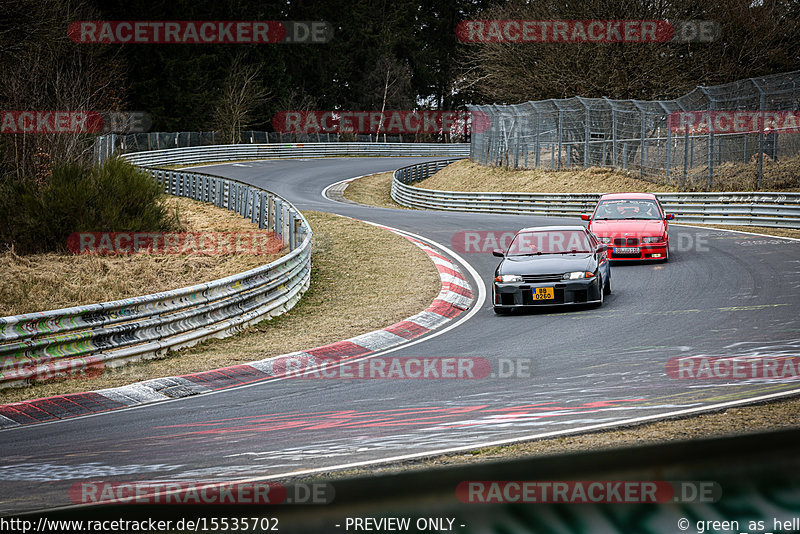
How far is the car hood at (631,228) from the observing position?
17648mm

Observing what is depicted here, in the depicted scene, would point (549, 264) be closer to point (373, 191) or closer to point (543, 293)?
point (543, 293)

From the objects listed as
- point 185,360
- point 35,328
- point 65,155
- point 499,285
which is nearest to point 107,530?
point 35,328

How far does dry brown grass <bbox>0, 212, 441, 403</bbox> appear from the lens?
406 inches

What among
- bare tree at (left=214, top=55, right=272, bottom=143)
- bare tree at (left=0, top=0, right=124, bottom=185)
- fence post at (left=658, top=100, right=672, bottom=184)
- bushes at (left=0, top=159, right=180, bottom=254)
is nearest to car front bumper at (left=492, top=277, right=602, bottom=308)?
bushes at (left=0, top=159, right=180, bottom=254)

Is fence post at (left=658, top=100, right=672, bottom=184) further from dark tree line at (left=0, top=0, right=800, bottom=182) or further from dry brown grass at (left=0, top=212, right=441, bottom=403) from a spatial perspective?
dry brown grass at (left=0, top=212, right=441, bottom=403)

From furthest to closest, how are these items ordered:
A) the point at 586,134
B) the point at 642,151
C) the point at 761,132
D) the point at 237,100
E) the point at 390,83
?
the point at 390,83
the point at 237,100
the point at 586,134
the point at 642,151
the point at 761,132

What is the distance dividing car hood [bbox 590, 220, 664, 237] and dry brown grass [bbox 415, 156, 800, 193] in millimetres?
10008

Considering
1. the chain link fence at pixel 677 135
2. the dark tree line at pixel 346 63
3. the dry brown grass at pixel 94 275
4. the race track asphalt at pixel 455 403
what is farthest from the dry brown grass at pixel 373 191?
the race track asphalt at pixel 455 403

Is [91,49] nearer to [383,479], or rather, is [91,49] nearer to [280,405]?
[280,405]

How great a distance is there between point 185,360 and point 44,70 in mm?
23532

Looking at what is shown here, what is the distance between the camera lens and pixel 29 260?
61.4 ft

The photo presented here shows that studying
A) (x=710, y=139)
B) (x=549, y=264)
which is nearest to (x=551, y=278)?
(x=549, y=264)

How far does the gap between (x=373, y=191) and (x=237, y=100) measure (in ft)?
87.0

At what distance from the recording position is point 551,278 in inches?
530
